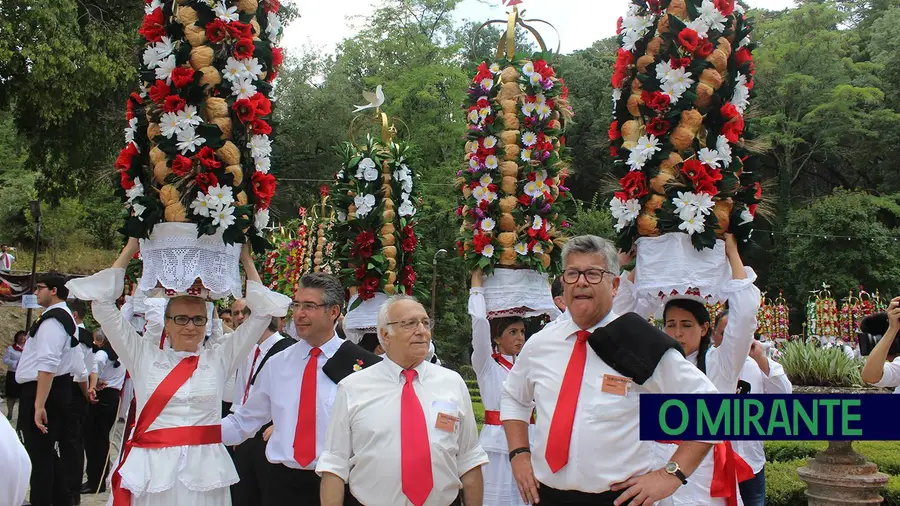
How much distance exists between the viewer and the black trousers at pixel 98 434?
36.0 ft

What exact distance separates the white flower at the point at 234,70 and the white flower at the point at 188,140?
413 millimetres

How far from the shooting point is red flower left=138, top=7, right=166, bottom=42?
5.47 metres

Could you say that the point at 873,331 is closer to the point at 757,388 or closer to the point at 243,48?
the point at 757,388

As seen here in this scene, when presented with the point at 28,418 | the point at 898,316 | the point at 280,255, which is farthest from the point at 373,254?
the point at 280,255

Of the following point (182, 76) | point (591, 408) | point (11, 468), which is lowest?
point (11, 468)

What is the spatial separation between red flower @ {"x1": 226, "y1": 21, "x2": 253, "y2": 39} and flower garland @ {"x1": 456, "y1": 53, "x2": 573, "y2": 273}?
2.61 metres

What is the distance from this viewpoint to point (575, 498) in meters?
4.12

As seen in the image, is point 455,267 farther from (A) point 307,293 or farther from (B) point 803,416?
(B) point 803,416

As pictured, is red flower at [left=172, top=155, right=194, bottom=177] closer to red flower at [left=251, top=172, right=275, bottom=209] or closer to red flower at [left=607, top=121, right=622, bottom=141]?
red flower at [left=251, top=172, right=275, bottom=209]

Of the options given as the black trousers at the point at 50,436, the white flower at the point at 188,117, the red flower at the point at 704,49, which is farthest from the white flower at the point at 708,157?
the black trousers at the point at 50,436

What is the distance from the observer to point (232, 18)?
5469 millimetres

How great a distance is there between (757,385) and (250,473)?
13.4 ft

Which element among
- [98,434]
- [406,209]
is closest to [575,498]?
[406,209]

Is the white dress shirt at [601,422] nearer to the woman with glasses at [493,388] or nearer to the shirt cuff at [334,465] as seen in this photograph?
the shirt cuff at [334,465]
